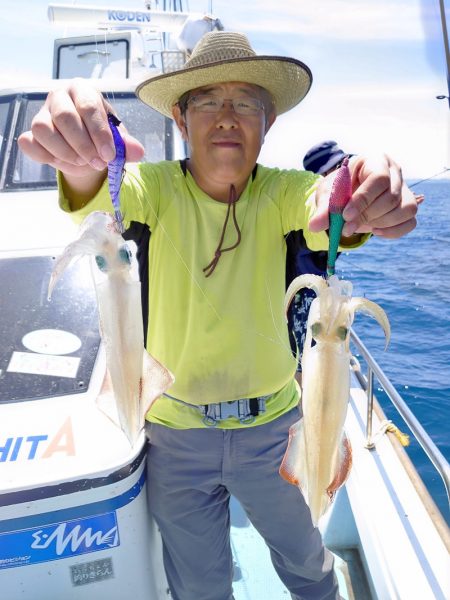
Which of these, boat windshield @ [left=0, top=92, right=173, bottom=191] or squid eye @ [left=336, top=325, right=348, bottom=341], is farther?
boat windshield @ [left=0, top=92, right=173, bottom=191]

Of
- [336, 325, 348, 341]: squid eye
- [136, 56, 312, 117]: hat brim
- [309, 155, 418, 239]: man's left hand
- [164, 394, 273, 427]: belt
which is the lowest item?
[164, 394, 273, 427]: belt

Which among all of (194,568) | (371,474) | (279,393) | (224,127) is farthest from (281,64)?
(371,474)

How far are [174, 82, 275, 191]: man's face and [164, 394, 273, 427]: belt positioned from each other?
0.94 meters

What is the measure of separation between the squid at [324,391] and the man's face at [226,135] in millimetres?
846

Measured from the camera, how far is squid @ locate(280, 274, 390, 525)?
133cm

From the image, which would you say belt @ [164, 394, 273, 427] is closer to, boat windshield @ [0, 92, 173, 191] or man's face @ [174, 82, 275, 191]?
man's face @ [174, 82, 275, 191]

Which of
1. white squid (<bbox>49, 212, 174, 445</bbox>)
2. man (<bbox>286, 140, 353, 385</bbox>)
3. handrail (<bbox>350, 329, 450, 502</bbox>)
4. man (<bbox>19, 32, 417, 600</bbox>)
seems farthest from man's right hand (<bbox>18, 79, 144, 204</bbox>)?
handrail (<bbox>350, 329, 450, 502</bbox>)

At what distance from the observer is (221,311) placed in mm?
2172

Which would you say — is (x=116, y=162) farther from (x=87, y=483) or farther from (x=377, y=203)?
(x=87, y=483)

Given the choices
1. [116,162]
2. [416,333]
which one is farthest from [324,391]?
[416,333]

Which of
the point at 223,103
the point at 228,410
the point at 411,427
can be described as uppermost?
the point at 223,103

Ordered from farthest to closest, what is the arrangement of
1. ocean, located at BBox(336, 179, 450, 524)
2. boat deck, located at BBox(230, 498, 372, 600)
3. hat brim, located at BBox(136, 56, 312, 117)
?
ocean, located at BBox(336, 179, 450, 524)
boat deck, located at BBox(230, 498, 372, 600)
hat brim, located at BBox(136, 56, 312, 117)

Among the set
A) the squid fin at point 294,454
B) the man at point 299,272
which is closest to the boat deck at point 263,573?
the man at point 299,272

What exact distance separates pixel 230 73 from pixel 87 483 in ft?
5.48
